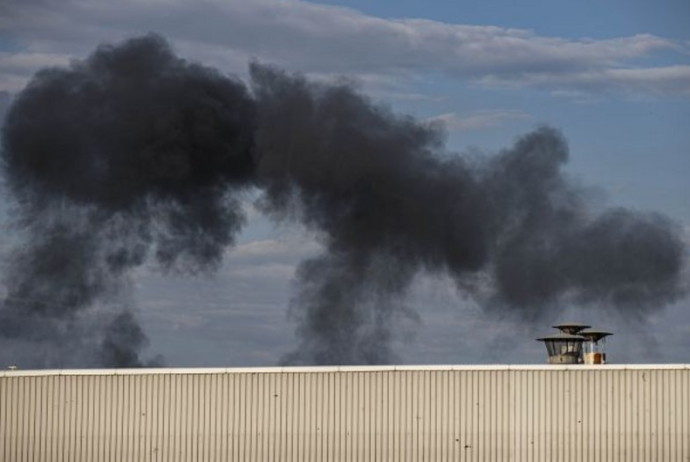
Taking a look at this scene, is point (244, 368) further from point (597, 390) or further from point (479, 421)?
point (597, 390)

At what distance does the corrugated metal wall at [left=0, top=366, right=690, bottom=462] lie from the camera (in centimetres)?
4834

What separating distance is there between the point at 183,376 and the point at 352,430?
5.58 meters

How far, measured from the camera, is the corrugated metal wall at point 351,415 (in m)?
48.3

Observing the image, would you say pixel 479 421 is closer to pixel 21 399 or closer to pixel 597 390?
pixel 597 390

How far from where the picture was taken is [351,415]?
49.1 metres

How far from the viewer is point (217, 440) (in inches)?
1943

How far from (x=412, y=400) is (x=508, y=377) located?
3029 mm

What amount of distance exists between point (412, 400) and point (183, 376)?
7.21 meters

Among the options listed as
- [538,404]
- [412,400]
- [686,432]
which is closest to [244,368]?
[412,400]

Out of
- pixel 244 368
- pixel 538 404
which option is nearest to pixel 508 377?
pixel 538 404

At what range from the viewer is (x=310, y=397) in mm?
49250

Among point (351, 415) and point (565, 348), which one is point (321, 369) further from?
point (565, 348)

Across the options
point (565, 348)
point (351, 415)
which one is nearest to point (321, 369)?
point (351, 415)

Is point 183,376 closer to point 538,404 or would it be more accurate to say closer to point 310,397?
A: point 310,397
